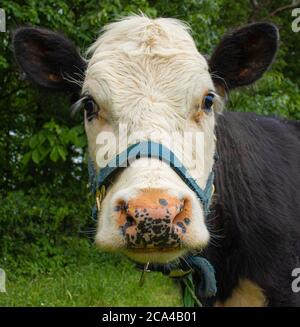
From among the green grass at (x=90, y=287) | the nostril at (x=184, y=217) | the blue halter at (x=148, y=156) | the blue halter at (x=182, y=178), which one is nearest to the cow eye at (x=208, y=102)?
the blue halter at (x=182, y=178)

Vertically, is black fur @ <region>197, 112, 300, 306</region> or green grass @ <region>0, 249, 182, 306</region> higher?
black fur @ <region>197, 112, 300, 306</region>

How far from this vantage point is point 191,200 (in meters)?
2.88

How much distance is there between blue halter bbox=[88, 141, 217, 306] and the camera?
9.75ft

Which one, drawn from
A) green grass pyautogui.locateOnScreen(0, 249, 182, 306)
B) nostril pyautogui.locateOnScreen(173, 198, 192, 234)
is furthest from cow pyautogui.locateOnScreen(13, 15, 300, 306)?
green grass pyautogui.locateOnScreen(0, 249, 182, 306)

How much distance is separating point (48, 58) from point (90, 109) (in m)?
0.74

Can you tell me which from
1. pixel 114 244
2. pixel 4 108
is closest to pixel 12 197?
pixel 4 108

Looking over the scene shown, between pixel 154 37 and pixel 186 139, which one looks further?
pixel 154 37

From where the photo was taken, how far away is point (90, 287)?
733 cm

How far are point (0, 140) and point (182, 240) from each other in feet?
23.8

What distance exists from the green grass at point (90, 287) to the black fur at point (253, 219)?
2.22 meters

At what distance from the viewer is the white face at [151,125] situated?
107 inches

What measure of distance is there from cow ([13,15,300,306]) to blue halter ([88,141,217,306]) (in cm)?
2

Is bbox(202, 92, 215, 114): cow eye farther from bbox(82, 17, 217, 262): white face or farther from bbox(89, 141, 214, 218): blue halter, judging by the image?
bbox(89, 141, 214, 218): blue halter
